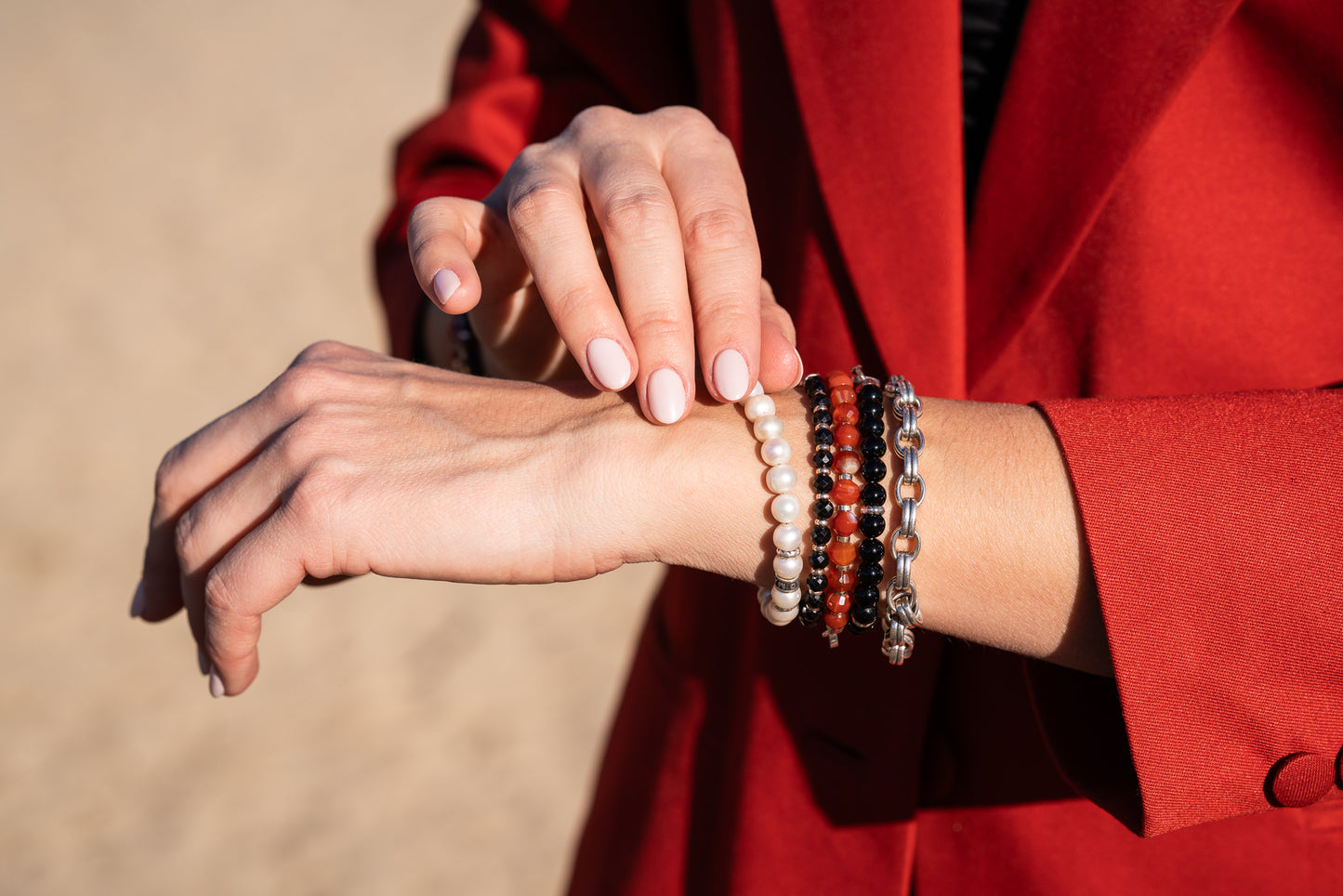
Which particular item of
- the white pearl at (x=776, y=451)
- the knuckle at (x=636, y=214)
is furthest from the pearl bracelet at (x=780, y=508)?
the knuckle at (x=636, y=214)

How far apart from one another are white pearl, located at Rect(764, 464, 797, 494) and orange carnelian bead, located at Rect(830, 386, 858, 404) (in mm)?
105

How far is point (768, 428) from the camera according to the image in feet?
3.31

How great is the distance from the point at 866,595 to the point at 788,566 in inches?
3.9

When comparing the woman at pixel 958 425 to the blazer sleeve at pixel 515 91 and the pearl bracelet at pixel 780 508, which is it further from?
the blazer sleeve at pixel 515 91

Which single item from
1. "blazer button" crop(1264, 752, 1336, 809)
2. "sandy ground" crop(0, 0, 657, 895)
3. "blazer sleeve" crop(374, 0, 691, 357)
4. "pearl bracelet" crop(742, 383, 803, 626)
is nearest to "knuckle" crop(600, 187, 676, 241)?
"pearl bracelet" crop(742, 383, 803, 626)

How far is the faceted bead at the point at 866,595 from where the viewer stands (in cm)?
99

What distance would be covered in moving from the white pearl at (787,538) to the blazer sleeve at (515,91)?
36.9 inches

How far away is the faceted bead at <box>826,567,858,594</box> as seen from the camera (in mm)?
993

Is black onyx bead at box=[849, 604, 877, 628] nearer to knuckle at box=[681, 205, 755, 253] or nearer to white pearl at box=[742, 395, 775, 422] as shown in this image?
white pearl at box=[742, 395, 775, 422]

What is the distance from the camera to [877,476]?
97 centimetres

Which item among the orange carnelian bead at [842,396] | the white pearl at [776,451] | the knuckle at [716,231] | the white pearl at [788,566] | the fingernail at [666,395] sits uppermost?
the knuckle at [716,231]

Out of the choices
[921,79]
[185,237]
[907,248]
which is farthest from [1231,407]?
[185,237]

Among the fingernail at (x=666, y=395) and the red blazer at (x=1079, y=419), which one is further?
the fingernail at (x=666, y=395)

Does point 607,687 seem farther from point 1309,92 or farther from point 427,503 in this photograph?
point 1309,92
